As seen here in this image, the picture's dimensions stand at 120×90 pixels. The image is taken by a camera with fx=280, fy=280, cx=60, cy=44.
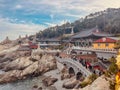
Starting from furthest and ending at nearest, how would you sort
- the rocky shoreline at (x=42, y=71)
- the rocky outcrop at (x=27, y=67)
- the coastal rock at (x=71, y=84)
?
the rocky outcrop at (x=27, y=67)
the rocky shoreline at (x=42, y=71)
the coastal rock at (x=71, y=84)

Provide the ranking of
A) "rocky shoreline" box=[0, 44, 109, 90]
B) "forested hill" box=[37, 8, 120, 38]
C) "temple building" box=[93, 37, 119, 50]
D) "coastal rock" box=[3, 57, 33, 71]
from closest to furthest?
"rocky shoreline" box=[0, 44, 109, 90] → "temple building" box=[93, 37, 119, 50] → "coastal rock" box=[3, 57, 33, 71] → "forested hill" box=[37, 8, 120, 38]

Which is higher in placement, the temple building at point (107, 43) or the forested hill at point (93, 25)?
the forested hill at point (93, 25)

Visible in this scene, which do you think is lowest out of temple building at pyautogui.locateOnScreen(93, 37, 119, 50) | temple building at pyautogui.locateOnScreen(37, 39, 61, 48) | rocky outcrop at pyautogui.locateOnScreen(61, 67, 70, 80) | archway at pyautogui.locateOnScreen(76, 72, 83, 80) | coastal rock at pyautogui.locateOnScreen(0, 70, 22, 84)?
coastal rock at pyautogui.locateOnScreen(0, 70, 22, 84)

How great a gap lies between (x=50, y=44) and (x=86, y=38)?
25.9 m

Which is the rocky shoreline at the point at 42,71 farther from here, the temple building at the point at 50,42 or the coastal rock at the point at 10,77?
the temple building at the point at 50,42

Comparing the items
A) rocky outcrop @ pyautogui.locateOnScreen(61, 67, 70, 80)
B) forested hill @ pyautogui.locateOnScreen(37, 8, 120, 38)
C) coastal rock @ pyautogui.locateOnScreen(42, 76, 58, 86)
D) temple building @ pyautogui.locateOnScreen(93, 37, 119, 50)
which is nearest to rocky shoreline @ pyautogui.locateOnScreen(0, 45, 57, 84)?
rocky outcrop @ pyautogui.locateOnScreen(61, 67, 70, 80)

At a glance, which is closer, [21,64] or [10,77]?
[10,77]

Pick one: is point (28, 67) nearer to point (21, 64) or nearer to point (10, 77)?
point (21, 64)

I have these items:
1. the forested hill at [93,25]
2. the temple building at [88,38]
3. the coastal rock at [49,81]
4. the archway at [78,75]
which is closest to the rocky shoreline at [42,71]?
the coastal rock at [49,81]

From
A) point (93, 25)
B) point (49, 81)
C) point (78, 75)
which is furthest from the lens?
point (93, 25)

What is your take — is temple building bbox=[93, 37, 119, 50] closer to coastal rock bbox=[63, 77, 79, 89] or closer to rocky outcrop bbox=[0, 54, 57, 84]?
rocky outcrop bbox=[0, 54, 57, 84]

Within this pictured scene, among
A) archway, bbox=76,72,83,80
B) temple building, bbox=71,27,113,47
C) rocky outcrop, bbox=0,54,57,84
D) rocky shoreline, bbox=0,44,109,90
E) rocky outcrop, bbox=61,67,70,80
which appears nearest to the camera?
archway, bbox=76,72,83,80

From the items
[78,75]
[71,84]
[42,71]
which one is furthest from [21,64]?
[71,84]

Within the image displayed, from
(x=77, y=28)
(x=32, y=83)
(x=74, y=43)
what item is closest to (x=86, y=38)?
(x=74, y=43)
